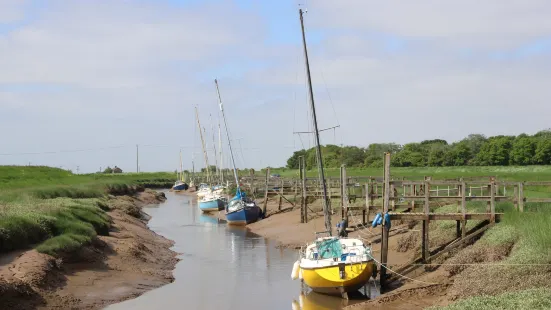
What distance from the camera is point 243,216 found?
52.7 metres

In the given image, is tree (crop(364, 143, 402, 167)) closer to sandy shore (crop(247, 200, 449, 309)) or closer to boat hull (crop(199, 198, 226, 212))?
boat hull (crop(199, 198, 226, 212))

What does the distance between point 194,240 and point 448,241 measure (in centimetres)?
2162

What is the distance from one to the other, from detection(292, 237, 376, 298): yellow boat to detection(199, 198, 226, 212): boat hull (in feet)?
157

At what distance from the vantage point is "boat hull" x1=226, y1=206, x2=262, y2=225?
2071 inches

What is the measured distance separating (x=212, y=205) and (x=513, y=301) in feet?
185

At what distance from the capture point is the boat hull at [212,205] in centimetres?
6994

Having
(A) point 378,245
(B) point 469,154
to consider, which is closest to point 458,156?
(B) point 469,154

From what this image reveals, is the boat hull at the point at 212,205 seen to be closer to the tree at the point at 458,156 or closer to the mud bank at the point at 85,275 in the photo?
the mud bank at the point at 85,275

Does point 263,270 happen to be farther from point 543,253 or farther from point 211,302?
point 543,253

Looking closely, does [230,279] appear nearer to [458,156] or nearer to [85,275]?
[85,275]

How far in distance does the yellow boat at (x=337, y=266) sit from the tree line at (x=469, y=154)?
178 ft

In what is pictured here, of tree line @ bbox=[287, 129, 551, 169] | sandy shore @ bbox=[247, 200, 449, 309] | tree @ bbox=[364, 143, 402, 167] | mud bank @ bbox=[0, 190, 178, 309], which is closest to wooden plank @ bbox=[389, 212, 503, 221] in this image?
sandy shore @ bbox=[247, 200, 449, 309]

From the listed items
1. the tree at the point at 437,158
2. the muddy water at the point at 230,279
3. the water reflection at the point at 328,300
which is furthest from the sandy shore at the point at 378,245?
the tree at the point at 437,158

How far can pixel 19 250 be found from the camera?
23.4m
